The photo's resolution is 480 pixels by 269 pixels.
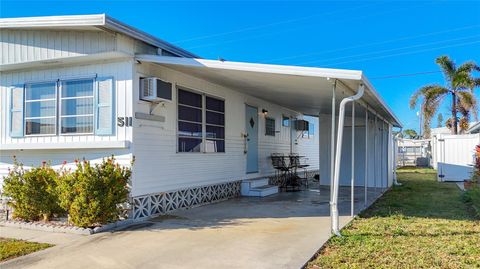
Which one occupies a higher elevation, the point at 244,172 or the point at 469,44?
the point at 469,44

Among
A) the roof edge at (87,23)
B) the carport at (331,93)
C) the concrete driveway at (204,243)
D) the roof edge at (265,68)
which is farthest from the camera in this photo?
the roof edge at (87,23)

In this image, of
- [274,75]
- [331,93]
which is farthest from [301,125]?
[274,75]

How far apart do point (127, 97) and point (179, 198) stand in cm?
233

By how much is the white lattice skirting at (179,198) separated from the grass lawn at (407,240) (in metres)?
3.31

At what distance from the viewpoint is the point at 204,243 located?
5258mm

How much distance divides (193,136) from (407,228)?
4.54 metres

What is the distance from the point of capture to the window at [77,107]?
7152 millimetres

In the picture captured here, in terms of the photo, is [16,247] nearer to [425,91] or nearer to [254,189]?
[254,189]

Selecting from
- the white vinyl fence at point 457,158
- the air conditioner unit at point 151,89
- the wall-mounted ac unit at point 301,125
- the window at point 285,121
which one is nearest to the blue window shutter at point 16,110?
the air conditioner unit at point 151,89

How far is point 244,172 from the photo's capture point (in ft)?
35.5

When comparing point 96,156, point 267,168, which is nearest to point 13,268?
point 96,156

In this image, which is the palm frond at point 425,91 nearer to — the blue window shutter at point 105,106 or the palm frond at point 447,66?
the palm frond at point 447,66

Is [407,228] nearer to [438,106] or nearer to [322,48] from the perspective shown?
[438,106]

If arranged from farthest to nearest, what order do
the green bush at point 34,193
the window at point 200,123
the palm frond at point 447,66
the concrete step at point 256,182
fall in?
the palm frond at point 447,66 → the concrete step at point 256,182 → the window at point 200,123 → the green bush at point 34,193
